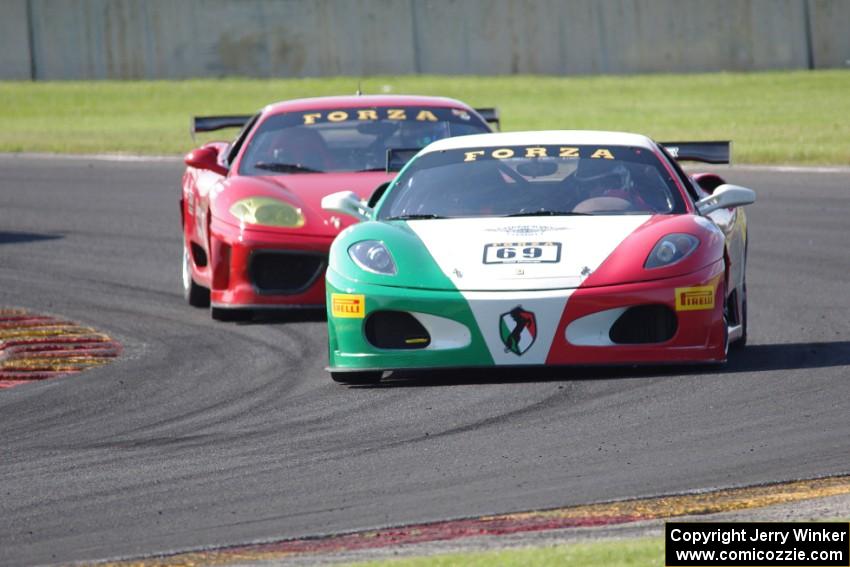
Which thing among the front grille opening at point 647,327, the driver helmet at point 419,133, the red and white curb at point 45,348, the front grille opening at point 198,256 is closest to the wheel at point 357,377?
the front grille opening at point 647,327

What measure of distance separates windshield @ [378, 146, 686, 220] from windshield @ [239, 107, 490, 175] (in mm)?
2021

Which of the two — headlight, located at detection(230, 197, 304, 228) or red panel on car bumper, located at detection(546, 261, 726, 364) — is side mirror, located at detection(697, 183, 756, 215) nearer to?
red panel on car bumper, located at detection(546, 261, 726, 364)

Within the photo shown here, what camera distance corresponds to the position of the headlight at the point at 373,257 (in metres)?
7.91

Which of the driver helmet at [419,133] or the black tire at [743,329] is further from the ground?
the driver helmet at [419,133]

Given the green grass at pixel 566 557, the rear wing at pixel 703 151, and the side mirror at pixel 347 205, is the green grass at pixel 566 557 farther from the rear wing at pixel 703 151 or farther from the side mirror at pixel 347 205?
the rear wing at pixel 703 151

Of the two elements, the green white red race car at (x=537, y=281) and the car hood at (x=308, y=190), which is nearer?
the green white red race car at (x=537, y=281)

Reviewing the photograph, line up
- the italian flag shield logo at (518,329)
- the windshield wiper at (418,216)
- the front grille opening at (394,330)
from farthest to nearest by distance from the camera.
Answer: the windshield wiper at (418,216) < the front grille opening at (394,330) < the italian flag shield logo at (518,329)

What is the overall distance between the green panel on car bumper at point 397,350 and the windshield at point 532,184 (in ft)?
2.75

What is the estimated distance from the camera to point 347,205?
353 inches

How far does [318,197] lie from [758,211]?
5.92 metres

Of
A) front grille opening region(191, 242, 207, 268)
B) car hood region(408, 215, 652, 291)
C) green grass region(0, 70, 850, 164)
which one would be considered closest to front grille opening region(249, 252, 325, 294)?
front grille opening region(191, 242, 207, 268)

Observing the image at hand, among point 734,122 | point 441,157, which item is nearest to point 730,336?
point 441,157

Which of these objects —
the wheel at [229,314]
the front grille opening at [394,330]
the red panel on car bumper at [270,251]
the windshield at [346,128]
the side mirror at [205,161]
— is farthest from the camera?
the windshield at [346,128]

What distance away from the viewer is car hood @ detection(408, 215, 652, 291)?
7.66 meters
